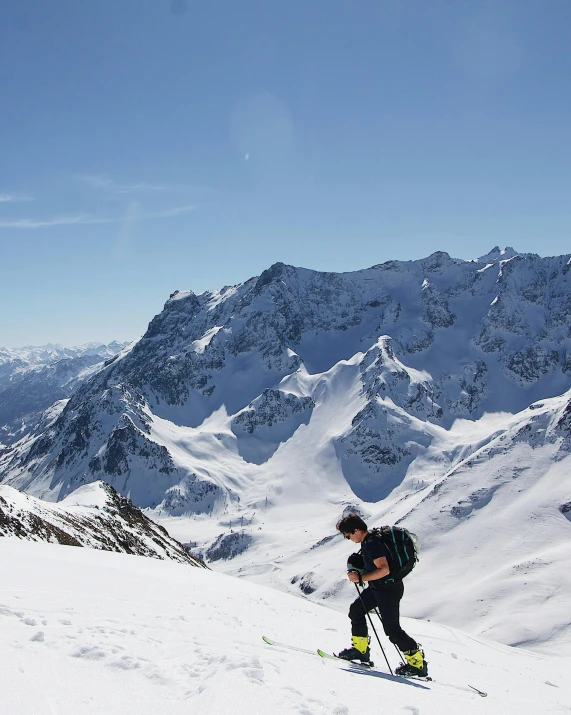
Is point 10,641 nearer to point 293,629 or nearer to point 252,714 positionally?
point 252,714

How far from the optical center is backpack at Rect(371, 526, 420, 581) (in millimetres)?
10336

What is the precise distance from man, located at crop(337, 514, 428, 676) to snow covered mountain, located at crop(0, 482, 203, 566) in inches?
1470

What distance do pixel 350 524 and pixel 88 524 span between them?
57.1 metres

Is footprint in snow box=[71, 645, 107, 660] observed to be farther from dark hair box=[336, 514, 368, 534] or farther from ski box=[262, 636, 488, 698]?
dark hair box=[336, 514, 368, 534]

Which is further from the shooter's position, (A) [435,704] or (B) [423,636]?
(B) [423,636]

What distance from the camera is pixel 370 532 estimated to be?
1062cm

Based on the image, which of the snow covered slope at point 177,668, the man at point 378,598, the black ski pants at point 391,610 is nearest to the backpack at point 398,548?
the man at point 378,598

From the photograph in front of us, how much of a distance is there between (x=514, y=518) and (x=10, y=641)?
5927 inches

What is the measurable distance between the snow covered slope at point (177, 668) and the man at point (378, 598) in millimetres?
873

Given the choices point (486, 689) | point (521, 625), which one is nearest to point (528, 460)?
point (521, 625)

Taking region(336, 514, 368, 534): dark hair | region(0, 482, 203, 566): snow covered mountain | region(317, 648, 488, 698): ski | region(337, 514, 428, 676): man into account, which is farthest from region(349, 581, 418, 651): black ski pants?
region(0, 482, 203, 566): snow covered mountain

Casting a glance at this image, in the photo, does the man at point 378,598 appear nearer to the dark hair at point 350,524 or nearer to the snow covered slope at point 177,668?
the dark hair at point 350,524

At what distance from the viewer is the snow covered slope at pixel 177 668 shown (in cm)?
608

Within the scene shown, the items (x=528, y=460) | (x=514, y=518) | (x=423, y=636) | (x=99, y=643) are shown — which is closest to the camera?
(x=99, y=643)
